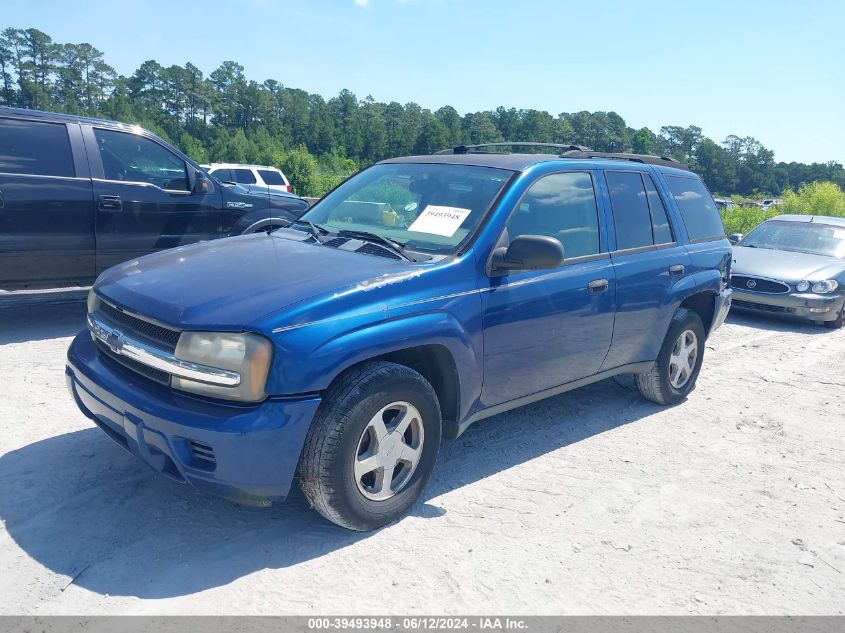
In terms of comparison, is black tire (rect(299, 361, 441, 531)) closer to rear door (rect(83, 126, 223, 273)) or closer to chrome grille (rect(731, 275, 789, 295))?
rear door (rect(83, 126, 223, 273))

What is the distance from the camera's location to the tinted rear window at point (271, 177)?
20.5m

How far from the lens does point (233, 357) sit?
2744 mm

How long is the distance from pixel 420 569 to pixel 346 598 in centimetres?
38

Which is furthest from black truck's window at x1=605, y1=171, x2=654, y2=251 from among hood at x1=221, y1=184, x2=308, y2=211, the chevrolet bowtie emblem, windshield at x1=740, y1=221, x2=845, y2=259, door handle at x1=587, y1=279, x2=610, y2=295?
windshield at x1=740, y1=221, x2=845, y2=259

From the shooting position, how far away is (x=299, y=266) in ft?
10.9

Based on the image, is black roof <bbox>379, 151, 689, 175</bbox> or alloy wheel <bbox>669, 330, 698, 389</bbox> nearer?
black roof <bbox>379, 151, 689, 175</bbox>

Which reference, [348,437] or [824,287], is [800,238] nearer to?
[824,287]

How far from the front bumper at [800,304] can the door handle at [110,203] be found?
787 centimetres

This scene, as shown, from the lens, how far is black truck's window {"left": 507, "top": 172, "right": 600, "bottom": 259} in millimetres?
3891

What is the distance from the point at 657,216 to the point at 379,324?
2.81 metres

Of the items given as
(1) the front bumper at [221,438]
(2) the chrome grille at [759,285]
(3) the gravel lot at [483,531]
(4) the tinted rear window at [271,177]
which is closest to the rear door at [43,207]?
(3) the gravel lot at [483,531]

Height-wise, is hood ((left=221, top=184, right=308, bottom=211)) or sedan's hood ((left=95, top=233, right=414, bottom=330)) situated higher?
hood ((left=221, top=184, right=308, bottom=211))

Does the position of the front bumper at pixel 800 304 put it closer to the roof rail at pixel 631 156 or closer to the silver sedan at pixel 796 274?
the silver sedan at pixel 796 274

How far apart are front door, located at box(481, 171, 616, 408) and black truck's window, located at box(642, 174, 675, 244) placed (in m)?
0.74
